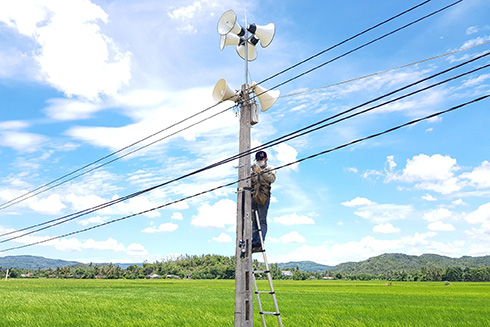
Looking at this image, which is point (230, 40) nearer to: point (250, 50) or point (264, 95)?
point (250, 50)

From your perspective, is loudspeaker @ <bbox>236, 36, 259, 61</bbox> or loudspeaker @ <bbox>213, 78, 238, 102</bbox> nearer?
loudspeaker @ <bbox>213, 78, 238, 102</bbox>

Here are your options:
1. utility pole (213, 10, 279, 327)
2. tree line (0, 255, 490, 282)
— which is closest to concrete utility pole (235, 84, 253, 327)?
utility pole (213, 10, 279, 327)

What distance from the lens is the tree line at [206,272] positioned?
79.2 metres

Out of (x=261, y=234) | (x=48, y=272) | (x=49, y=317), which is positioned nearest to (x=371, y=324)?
(x=261, y=234)

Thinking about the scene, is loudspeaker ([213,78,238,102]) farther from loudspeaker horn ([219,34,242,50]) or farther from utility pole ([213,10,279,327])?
loudspeaker horn ([219,34,242,50])

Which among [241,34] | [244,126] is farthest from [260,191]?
[241,34]

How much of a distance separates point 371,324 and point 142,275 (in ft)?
283

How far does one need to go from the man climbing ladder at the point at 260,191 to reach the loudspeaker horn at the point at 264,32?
2750 millimetres

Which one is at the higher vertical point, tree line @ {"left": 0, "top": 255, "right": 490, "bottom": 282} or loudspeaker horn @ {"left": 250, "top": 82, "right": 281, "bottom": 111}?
tree line @ {"left": 0, "top": 255, "right": 490, "bottom": 282}

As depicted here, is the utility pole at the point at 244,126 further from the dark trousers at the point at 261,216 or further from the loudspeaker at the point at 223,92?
the dark trousers at the point at 261,216

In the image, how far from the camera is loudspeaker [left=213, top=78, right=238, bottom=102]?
26.3ft

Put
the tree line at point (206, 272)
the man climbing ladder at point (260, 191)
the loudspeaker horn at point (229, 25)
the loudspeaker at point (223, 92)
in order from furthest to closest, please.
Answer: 1. the tree line at point (206, 272)
2. the loudspeaker horn at point (229, 25)
3. the loudspeaker at point (223, 92)
4. the man climbing ladder at point (260, 191)

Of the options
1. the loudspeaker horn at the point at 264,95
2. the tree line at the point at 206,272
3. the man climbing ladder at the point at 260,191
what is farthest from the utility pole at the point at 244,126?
the tree line at the point at 206,272

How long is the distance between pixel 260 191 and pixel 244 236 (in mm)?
937
